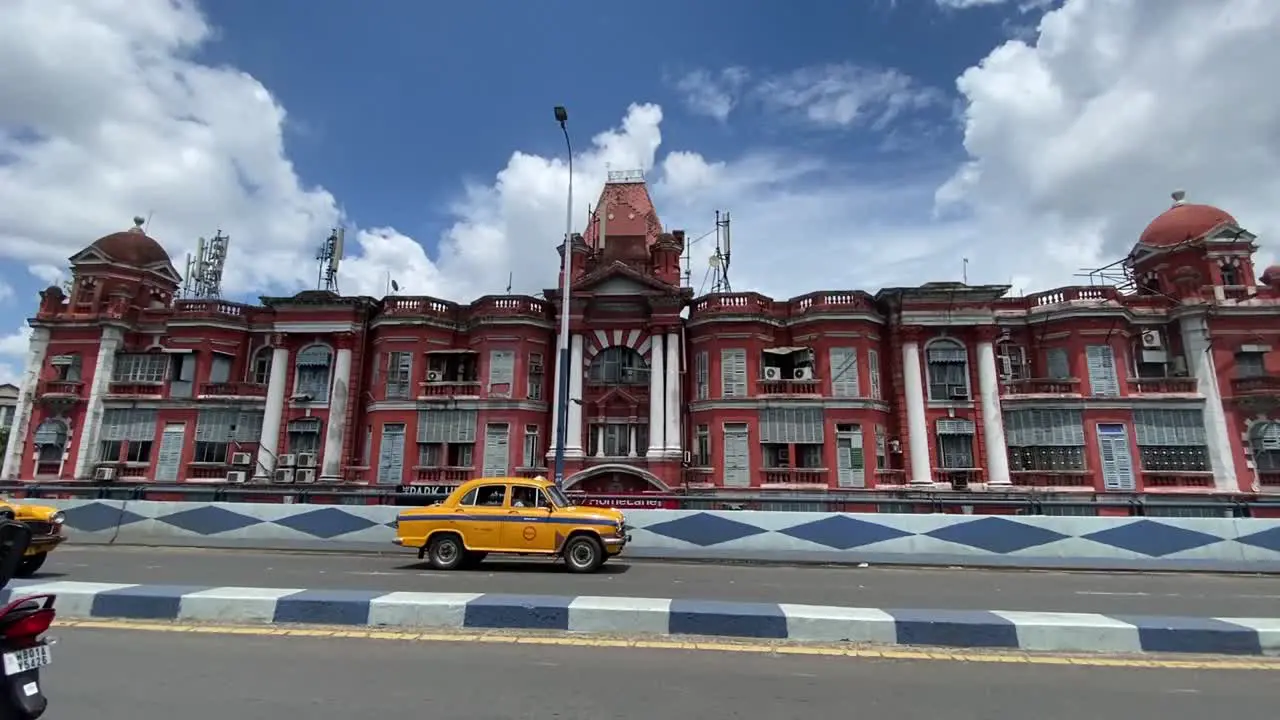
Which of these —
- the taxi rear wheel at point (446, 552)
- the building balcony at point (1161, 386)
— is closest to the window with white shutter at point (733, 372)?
the building balcony at point (1161, 386)

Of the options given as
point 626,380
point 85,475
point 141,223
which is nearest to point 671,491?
point 626,380

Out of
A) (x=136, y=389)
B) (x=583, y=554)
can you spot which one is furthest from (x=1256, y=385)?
(x=136, y=389)

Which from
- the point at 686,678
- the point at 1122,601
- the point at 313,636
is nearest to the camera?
the point at 686,678

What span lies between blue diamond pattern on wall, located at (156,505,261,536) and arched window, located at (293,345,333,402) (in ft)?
40.3

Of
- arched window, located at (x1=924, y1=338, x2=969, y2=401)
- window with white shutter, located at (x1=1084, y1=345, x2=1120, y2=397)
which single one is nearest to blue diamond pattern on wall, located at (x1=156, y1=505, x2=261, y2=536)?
arched window, located at (x1=924, y1=338, x2=969, y2=401)

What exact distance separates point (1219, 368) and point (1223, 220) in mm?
8119

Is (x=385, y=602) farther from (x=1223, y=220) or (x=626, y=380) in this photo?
(x=1223, y=220)

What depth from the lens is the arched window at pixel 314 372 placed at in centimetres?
3134

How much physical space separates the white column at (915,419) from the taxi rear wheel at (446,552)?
66.2 feet

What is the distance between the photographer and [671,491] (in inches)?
1072

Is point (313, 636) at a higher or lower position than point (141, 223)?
lower

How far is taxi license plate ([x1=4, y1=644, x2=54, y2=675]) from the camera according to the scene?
376 centimetres

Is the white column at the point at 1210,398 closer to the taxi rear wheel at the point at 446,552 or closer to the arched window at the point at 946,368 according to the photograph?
the arched window at the point at 946,368

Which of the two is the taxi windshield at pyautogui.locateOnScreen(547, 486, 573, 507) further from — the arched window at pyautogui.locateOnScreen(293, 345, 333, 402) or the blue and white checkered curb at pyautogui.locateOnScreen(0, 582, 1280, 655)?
the arched window at pyautogui.locateOnScreen(293, 345, 333, 402)
